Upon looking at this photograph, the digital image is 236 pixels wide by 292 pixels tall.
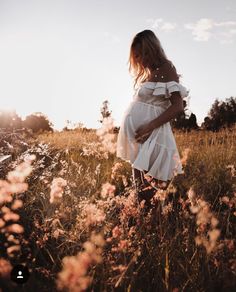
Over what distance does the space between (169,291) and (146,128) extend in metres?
1.40

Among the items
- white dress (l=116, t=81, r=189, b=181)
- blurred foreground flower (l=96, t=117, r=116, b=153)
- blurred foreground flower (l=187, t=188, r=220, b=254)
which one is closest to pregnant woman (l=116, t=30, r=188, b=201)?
white dress (l=116, t=81, r=189, b=181)

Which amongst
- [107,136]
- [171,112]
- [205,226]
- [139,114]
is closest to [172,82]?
[171,112]

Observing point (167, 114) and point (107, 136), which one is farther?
point (167, 114)

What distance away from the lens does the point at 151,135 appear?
9.71 feet

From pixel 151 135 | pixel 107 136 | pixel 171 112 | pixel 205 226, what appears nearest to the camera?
pixel 205 226

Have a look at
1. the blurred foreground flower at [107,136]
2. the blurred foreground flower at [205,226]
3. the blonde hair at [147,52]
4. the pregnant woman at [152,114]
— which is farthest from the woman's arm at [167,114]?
the blurred foreground flower at [205,226]

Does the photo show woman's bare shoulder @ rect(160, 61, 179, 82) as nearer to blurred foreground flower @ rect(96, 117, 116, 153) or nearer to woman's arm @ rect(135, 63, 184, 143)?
woman's arm @ rect(135, 63, 184, 143)

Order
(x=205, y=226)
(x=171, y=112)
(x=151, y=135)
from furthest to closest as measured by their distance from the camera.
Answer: (x=151, y=135), (x=171, y=112), (x=205, y=226)

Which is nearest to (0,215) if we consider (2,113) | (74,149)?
(74,149)

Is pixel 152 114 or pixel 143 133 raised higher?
pixel 152 114

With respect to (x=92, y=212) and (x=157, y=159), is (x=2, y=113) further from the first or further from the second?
(x=92, y=212)

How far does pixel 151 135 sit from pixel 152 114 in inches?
6.7

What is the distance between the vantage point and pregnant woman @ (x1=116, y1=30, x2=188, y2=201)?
9.46 ft

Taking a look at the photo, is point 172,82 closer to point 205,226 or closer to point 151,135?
point 151,135
